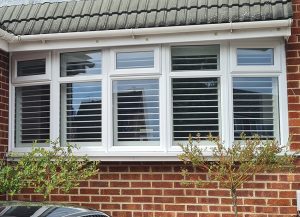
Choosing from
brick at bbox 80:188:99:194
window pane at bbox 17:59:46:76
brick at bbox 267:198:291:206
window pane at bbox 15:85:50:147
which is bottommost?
brick at bbox 267:198:291:206

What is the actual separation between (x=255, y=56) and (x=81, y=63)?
2.52 metres

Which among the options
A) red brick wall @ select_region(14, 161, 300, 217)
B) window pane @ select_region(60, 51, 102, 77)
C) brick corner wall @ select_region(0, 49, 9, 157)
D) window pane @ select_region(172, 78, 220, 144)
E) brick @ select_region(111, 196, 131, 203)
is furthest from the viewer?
brick corner wall @ select_region(0, 49, 9, 157)

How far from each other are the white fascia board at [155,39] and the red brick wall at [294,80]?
38 cm

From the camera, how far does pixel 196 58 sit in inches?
289

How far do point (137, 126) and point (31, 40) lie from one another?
1.99m

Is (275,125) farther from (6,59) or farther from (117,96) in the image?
(6,59)

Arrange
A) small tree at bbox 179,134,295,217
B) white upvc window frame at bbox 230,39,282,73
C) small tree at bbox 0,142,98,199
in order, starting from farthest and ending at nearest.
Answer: white upvc window frame at bbox 230,39,282,73, small tree at bbox 0,142,98,199, small tree at bbox 179,134,295,217

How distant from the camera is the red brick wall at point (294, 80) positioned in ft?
23.0

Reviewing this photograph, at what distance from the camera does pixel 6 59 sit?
7945 mm

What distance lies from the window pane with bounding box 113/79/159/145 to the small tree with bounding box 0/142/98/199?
2.15ft

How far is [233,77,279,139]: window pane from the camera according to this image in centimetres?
716

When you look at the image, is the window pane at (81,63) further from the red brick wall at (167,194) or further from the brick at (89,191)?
the brick at (89,191)

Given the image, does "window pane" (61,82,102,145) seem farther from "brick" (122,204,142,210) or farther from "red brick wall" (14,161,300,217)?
"brick" (122,204,142,210)

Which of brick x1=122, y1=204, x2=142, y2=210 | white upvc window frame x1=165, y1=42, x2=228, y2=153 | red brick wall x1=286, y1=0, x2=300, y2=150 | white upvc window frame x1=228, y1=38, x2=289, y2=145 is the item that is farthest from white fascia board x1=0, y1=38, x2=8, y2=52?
red brick wall x1=286, y1=0, x2=300, y2=150
